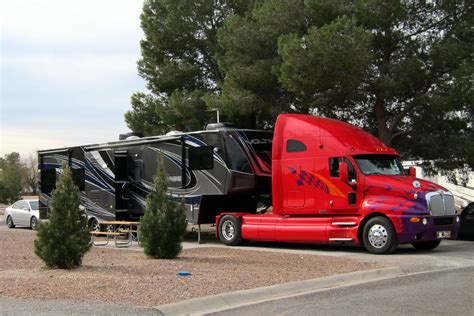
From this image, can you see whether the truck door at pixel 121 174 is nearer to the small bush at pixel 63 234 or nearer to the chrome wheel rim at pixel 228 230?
the chrome wheel rim at pixel 228 230

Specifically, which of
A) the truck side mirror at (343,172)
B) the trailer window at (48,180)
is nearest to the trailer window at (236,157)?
the truck side mirror at (343,172)

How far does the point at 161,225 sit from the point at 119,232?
269 inches

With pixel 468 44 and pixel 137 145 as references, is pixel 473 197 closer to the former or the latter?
pixel 468 44

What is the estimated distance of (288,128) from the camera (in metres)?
16.3

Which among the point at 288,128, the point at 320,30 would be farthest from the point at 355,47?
the point at 288,128

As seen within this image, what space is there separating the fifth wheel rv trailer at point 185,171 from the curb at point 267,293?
6.65m

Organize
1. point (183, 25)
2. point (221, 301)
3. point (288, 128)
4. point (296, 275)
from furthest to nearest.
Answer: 1. point (183, 25)
2. point (288, 128)
3. point (296, 275)
4. point (221, 301)

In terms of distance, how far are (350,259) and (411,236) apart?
6.09 feet

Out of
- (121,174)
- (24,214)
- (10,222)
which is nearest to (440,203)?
(121,174)

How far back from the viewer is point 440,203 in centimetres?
1455

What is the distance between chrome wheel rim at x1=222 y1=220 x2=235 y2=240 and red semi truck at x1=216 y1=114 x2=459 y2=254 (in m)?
0.50

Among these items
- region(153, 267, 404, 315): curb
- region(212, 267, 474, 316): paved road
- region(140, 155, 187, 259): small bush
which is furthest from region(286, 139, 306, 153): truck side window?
region(212, 267, 474, 316): paved road

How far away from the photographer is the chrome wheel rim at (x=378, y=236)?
14343 mm

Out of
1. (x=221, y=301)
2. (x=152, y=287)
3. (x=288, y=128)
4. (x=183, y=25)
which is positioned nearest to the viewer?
(x=221, y=301)
